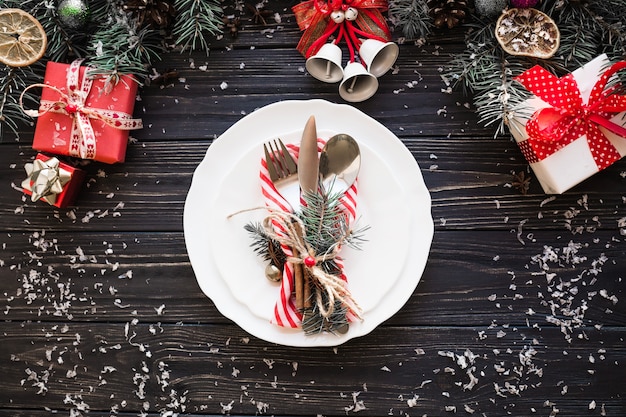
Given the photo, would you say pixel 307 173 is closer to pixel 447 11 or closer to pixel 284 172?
pixel 284 172

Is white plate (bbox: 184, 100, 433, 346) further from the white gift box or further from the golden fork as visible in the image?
the white gift box

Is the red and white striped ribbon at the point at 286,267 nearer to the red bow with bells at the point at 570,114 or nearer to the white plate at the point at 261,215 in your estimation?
the white plate at the point at 261,215

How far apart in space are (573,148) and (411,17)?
1.45ft

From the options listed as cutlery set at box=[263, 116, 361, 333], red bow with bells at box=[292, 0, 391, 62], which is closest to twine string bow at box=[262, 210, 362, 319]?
cutlery set at box=[263, 116, 361, 333]

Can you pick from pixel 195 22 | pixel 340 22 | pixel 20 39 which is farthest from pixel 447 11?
pixel 20 39

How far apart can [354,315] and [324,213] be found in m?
0.24

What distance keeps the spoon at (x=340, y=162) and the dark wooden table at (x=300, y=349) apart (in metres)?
0.15

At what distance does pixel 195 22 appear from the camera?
3.91ft

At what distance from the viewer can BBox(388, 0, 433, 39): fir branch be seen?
116 centimetres

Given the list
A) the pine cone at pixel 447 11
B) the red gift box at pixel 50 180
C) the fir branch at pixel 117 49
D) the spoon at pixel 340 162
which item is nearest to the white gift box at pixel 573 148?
the pine cone at pixel 447 11

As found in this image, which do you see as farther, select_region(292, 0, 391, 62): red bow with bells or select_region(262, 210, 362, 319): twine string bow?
select_region(292, 0, 391, 62): red bow with bells

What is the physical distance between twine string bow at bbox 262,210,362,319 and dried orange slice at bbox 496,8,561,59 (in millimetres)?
553

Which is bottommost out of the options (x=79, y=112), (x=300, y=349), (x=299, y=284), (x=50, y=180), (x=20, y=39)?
(x=300, y=349)

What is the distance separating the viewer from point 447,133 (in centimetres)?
121
